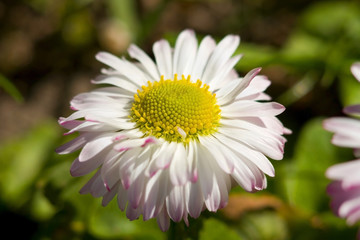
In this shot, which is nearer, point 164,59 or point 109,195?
point 109,195

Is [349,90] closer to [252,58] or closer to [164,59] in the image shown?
[252,58]

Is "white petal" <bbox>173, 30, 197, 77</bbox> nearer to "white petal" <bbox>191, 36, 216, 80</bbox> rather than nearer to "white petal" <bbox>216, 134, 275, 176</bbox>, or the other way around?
"white petal" <bbox>191, 36, 216, 80</bbox>

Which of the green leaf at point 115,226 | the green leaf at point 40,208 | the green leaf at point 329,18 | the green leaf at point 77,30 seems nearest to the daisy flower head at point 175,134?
the green leaf at point 115,226

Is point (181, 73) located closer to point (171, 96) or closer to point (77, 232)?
point (171, 96)

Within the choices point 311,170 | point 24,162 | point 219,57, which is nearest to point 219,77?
point 219,57

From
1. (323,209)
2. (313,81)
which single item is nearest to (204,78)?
(323,209)

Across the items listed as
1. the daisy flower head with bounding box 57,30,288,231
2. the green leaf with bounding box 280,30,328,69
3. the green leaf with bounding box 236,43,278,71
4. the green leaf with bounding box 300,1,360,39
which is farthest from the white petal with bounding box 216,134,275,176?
the green leaf with bounding box 300,1,360,39

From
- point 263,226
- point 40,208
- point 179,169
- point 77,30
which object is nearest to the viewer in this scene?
point 179,169
